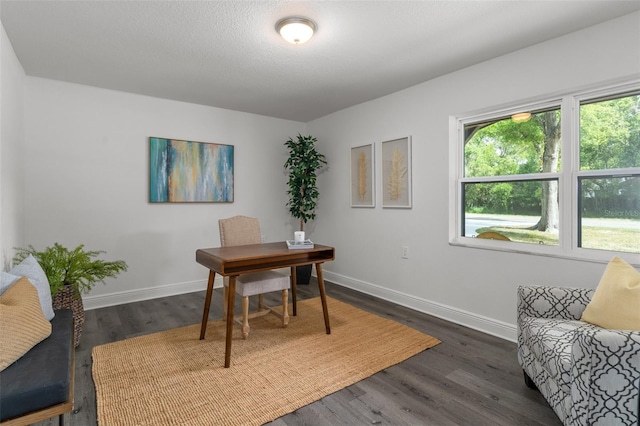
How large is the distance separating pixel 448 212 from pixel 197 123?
318 cm

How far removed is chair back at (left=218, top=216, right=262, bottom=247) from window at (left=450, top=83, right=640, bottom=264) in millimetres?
1972

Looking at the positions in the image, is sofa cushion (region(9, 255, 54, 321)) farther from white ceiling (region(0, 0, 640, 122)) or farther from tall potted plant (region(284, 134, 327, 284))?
tall potted plant (region(284, 134, 327, 284))

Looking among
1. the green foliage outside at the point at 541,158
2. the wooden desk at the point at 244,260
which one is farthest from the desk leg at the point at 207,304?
the green foliage outside at the point at 541,158

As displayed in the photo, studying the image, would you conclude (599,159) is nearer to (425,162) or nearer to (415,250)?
(425,162)

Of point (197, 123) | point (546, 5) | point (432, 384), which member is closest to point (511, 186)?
point (546, 5)

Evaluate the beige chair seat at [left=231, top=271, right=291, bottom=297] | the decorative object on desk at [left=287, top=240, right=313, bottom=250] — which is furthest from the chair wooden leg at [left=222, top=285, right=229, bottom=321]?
the decorative object on desk at [left=287, top=240, right=313, bottom=250]

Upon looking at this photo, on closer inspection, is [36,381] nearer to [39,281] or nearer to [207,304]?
[39,281]

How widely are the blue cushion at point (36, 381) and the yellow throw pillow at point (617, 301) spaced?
2.60 meters

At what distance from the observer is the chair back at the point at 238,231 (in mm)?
3074

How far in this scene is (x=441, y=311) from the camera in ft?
10.4

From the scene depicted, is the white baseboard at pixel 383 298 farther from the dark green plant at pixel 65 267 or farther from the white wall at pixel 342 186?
the dark green plant at pixel 65 267

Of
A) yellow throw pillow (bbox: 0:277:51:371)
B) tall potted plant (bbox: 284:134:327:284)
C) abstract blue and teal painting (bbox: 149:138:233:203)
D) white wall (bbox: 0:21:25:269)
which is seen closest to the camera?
yellow throw pillow (bbox: 0:277:51:371)

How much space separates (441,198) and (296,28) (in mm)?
2036

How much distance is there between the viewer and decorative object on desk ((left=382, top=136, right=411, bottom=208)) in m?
3.50
